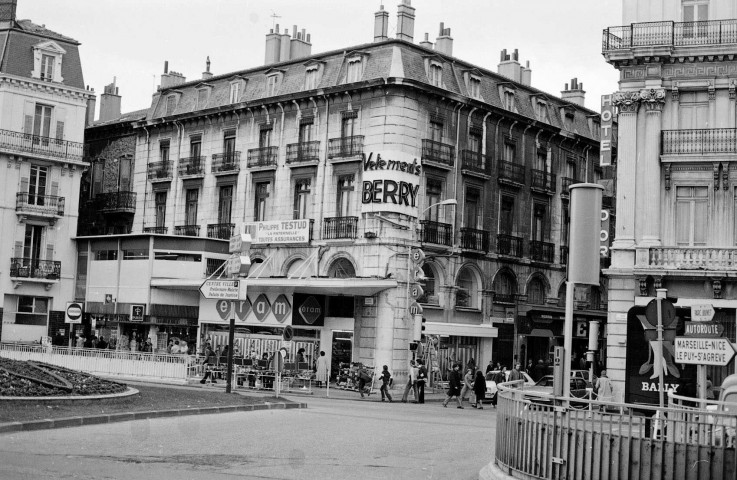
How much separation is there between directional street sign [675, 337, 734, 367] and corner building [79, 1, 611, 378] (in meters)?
24.7

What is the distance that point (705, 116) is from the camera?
35062mm

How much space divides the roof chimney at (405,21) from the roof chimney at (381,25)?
927mm

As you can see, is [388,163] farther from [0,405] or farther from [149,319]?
[0,405]

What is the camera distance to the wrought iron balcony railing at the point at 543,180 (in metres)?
49.8

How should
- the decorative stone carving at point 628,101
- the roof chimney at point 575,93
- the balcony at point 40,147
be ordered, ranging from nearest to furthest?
the decorative stone carving at point 628,101 → the balcony at point 40,147 → the roof chimney at point 575,93

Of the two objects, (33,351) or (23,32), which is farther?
(23,32)

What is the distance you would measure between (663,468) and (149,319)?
38.1 m

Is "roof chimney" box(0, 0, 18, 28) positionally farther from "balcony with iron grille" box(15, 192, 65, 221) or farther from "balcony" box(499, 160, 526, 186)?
"balcony" box(499, 160, 526, 186)

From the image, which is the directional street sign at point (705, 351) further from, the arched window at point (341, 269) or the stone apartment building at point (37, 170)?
the stone apartment building at point (37, 170)

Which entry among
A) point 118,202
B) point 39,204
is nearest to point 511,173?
point 118,202

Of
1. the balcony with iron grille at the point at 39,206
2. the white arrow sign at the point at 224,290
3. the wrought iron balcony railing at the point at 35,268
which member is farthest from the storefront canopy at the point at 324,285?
the balcony with iron grille at the point at 39,206

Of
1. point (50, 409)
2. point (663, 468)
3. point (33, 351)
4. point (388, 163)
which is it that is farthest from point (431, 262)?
point (663, 468)

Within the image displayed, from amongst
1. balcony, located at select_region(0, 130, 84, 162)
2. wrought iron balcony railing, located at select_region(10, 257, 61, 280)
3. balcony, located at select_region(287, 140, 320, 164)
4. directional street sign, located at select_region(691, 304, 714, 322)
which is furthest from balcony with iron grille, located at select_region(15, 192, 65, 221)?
directional street sign, located at select_region(691, 304, 714, 322)

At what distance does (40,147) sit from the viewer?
5247cm
